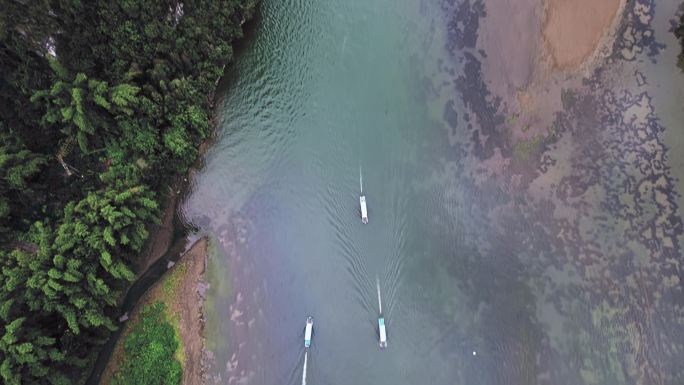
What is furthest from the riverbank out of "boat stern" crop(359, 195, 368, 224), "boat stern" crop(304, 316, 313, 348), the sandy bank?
the sandy bank

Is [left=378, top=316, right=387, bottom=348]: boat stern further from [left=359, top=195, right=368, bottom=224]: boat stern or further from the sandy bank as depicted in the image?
the sandy bank

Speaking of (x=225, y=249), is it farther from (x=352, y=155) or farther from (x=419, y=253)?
(x=419, y=253)

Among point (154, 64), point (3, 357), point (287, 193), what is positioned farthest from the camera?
point (287, 193)

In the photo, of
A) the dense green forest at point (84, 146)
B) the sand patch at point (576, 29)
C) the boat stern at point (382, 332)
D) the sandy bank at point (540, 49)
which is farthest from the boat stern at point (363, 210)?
the sand patch at point (576, 29)

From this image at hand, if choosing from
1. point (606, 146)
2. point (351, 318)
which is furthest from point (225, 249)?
point (606, 146)

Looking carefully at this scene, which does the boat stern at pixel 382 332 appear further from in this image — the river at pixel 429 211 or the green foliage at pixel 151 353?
the green foliage at pixel 151 353

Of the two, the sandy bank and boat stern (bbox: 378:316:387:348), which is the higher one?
the sandy bank
